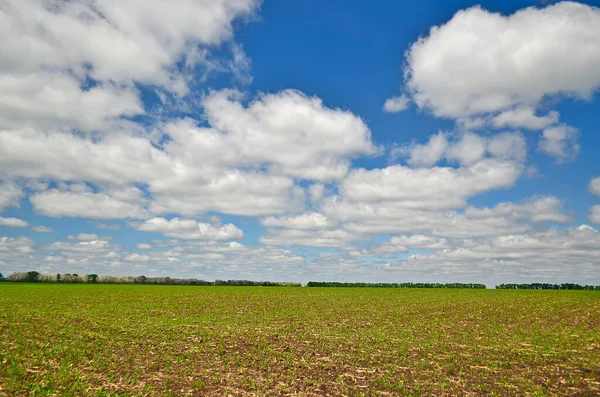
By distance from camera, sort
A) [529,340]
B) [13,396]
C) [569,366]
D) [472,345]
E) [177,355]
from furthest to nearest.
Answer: [529,340] < [472,345] < [177,355] < [569,366] < [13,396]

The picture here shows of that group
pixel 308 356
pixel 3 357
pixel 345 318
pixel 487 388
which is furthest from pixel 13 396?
pixel 345 318

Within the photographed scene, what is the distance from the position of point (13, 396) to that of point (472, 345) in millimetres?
24994

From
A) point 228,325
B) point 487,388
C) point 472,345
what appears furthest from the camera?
point 228,325

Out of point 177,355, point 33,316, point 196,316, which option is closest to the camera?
point 177,355

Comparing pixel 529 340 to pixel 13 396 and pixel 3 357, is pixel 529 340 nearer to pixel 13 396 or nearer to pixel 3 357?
pixel 13 396

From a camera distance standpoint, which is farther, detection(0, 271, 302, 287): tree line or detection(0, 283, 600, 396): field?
detection(0, 271, 302, 287): tree line

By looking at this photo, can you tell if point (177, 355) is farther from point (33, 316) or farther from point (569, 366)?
point (33, 316)

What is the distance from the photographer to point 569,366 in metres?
20.2

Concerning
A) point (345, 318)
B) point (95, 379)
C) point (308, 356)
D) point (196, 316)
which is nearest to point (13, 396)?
point (95, 379)

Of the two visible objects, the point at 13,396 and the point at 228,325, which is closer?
the point at 13,396

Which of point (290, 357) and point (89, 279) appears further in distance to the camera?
point (89, 279)

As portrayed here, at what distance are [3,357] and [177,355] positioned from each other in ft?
28.9

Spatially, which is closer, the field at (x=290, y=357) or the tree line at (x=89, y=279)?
the field at (x=290, y=357)

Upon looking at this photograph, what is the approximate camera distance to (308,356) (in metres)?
21.8
